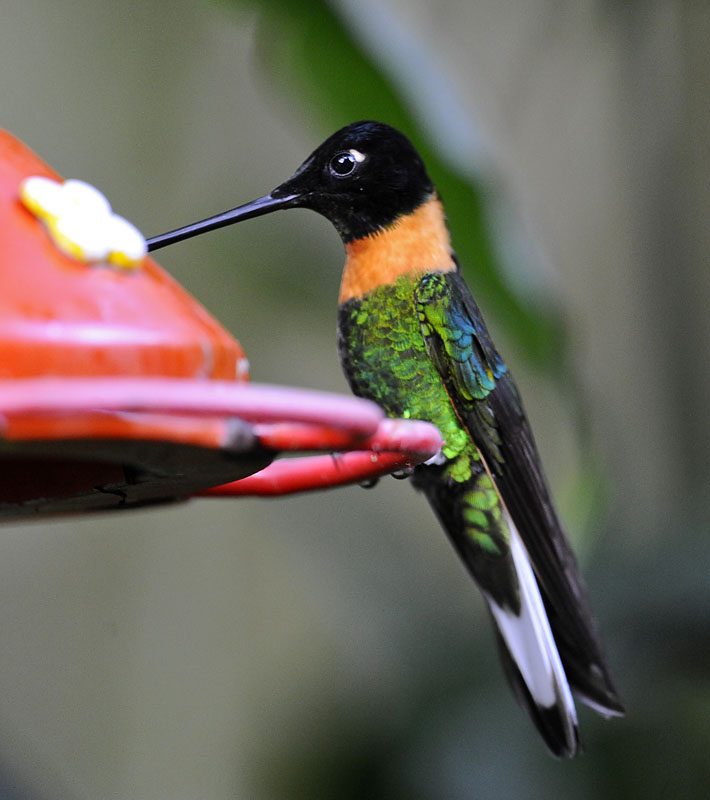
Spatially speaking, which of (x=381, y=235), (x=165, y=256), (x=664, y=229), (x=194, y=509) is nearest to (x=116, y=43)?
(x=165, y=256)

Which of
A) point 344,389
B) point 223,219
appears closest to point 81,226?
point 223,219

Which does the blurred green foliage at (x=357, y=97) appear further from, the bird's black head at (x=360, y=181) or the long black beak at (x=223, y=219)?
the long black beak at (x=223, y=219)

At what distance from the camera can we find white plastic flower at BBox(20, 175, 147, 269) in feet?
1.60

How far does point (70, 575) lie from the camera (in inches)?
74.1

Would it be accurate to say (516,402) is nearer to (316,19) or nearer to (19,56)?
(316,19)

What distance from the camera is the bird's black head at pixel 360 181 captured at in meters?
0.96

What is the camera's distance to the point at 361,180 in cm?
101

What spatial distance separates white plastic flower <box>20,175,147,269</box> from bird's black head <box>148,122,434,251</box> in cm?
37

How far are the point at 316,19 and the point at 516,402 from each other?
0.52 m

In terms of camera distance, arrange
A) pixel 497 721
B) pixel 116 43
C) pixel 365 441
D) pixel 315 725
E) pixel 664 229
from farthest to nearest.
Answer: pixel 664 229 → pixel 116 43 → pixel 315 725 → pixel 497 721 → pixel 365 441

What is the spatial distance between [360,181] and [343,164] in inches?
1.4

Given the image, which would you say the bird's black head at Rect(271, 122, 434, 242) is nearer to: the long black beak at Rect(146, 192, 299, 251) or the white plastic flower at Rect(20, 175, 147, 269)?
the long black beak at Rect(146, 192, 299, 251)

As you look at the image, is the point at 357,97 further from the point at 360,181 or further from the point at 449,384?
the point at 449,384

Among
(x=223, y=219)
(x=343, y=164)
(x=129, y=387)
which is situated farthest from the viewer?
(x=343, y=164)
